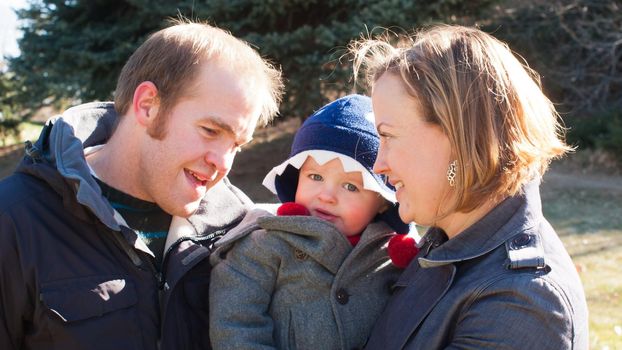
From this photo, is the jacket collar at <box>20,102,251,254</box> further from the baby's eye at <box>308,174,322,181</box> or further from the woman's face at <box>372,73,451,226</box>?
the woman's face at <box>372,73,451,226</box>

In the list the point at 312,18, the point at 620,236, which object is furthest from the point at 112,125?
the point at 312,18

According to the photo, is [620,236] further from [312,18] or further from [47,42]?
[47,42]

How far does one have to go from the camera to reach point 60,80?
11.6 m

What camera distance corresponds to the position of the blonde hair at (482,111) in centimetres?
207

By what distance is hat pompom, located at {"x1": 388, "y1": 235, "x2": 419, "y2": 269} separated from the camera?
2.64m

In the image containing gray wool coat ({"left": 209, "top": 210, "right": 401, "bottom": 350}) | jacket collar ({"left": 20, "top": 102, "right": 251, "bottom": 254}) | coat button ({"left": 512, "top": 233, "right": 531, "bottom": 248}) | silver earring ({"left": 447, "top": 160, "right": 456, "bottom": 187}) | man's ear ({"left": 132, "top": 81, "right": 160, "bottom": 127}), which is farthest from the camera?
man's ear ({"left": 132, "top": 81, "right": 160, "bottom": 127})

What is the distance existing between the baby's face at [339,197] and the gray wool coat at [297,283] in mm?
100

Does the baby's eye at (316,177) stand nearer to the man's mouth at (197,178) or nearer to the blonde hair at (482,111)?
the man's mouth at (197,178)

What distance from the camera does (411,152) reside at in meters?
2.20

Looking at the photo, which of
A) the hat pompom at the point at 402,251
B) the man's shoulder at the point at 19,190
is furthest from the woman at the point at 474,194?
the man's shoulder at the point at 19,190

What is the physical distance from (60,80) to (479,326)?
10872 millimetres

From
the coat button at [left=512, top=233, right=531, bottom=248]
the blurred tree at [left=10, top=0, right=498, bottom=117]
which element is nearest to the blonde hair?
the coat button at [left=512, top=233, right=531, bottom=248]

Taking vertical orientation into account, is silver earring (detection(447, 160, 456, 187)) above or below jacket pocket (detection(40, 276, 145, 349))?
above

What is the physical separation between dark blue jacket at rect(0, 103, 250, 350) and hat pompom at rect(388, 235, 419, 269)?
73cm
